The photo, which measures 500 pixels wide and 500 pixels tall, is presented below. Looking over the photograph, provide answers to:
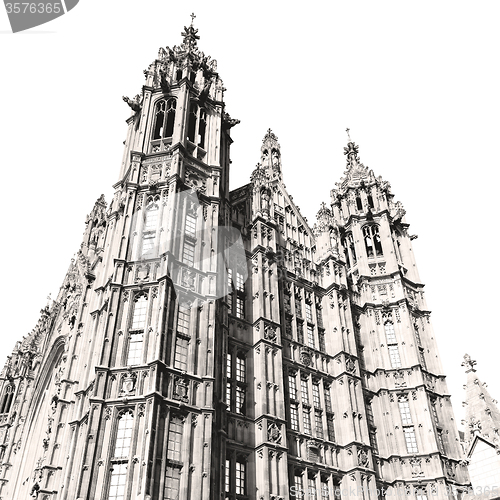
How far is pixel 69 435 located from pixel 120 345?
541 centimetres

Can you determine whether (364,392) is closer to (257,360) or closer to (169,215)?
(257,360)

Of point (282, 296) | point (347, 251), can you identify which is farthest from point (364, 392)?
point (347, 251)

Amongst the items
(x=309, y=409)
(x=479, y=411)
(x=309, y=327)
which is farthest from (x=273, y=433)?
(x=479, y=411)

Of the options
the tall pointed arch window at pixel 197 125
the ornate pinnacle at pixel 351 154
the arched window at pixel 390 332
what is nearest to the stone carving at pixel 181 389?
the tall pointed arch window at pixel 197 125

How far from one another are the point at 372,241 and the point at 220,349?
21.8 meters

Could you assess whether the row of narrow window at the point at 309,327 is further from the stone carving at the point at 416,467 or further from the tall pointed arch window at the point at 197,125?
the tall pointed arch window at the point at 197,125

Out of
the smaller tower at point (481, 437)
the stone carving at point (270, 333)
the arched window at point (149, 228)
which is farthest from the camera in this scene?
the smaller tower at point (481, 437)

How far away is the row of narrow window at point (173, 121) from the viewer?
38.9 meters

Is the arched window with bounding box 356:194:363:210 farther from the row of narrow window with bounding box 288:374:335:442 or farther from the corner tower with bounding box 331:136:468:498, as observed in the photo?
the row of narrow window with bounding box 288:374:335:442

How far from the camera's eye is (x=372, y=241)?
1849 inches

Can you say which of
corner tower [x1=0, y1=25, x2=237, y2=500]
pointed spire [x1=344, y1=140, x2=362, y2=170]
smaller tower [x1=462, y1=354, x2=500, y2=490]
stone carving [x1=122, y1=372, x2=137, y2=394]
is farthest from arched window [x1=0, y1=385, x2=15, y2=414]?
smaller tower [x1=462, y1=354, x2=500, y2=490]

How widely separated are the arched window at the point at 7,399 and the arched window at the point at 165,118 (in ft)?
101

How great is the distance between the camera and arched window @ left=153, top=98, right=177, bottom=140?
39.0 m

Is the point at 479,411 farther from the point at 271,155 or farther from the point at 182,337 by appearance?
the point at 271,155
